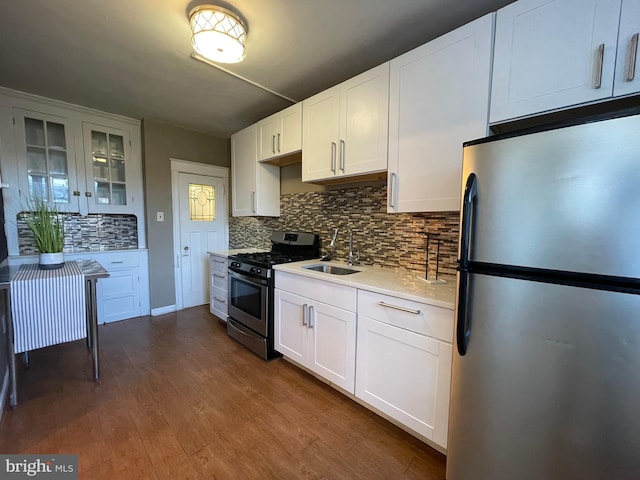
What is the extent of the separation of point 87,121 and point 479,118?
3.99 meters

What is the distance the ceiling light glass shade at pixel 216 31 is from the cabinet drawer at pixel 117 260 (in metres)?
2.69

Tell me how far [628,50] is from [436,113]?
76cm

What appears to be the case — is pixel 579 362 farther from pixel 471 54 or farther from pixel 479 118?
pixel 471 54

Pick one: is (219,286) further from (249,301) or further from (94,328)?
(94,328)

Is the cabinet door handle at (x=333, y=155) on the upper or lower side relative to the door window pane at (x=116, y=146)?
lower

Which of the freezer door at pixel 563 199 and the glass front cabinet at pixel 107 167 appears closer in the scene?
the freezer door at pixel 563 199

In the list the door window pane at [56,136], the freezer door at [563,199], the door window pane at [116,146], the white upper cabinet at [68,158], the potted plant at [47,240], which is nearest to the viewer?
the freezer door at [563,199]

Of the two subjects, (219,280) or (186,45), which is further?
(219,280)

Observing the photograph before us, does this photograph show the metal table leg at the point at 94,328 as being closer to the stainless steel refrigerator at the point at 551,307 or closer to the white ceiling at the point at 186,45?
the white ceiling at the point at 186,45

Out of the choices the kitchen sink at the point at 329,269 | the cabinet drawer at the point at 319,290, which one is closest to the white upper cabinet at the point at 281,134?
the kitchen sink at the point at 329,269

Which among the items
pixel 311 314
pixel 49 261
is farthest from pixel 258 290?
pixel 49 261

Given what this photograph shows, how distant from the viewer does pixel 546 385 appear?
0.94m

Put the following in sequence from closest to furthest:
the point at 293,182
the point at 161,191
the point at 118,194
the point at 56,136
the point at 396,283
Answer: the point at 396,283 < the point at 56,136 < the point at 293,182 < the point at 118,194 < the point at 161,191

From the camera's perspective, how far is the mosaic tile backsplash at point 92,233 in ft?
9.47
